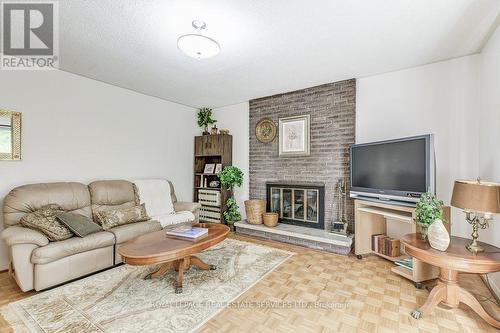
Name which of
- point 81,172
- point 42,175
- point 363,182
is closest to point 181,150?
point 81,172

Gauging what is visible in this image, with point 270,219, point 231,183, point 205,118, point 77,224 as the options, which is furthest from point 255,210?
point 77,224

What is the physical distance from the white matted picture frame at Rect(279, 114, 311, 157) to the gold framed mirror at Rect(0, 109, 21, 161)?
3.64m

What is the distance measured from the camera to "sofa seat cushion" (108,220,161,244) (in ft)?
8.94

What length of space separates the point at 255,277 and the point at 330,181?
6.45ft

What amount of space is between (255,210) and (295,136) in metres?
1.49

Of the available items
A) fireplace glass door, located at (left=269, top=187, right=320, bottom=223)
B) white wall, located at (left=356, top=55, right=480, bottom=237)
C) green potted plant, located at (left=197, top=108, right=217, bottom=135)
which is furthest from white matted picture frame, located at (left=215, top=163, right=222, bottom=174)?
white wall, located at (left=356, top=55, right=480, bottom=237)

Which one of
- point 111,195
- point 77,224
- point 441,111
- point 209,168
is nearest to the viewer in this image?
point 77,224

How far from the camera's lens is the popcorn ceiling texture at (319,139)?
3498 millimetres

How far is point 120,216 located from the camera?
9.80ft

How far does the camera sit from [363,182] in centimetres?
308

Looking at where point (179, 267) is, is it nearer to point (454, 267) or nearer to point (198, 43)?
point (198, 43)

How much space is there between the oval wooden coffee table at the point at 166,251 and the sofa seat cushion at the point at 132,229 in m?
0.56

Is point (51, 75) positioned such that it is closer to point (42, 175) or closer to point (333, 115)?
point (42, 175)

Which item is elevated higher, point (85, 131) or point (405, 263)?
point (85, 131)
